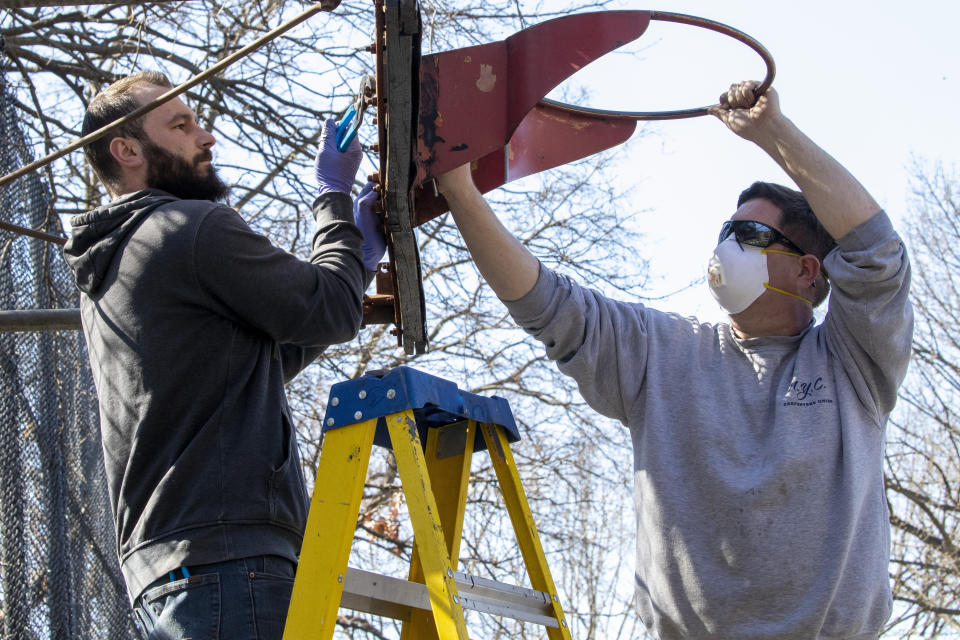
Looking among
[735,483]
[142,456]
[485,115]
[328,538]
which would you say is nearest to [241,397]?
[142,456]

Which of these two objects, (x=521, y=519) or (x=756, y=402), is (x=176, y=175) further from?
(x=756, y=402)

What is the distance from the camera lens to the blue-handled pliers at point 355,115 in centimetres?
257

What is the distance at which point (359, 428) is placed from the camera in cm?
218

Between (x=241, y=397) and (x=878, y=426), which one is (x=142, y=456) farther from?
(x=878, y=426)

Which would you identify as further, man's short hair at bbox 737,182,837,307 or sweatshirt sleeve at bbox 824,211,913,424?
man's short hair at bbox 737,182,837,307

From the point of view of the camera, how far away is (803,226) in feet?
8.80

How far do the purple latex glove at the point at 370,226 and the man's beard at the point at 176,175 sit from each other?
0.41 metres

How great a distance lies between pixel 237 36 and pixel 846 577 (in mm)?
6549

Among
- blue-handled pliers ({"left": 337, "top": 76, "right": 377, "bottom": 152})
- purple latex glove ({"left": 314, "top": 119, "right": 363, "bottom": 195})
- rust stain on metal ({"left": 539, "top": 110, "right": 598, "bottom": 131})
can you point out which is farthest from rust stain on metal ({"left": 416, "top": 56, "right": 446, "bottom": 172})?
rust stain on metal ({"left": 539, "top": 110, "right": 598, "bottom": 131})

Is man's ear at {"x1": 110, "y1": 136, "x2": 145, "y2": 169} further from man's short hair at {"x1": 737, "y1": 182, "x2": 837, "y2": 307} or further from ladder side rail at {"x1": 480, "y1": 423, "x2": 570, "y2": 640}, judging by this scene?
man's short hair at {"x1": 737, "y1": 182, "x2": 837, "y2": 307}

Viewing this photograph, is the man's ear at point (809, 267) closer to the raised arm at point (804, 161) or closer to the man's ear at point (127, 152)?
the raised arm at point (804, 161)

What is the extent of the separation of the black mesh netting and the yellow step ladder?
2.03 m

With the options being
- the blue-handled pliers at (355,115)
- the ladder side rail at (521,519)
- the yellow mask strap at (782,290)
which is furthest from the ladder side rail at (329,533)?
the yellow mask strap at (782,290)

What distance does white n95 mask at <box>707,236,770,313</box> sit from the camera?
2570 mm
